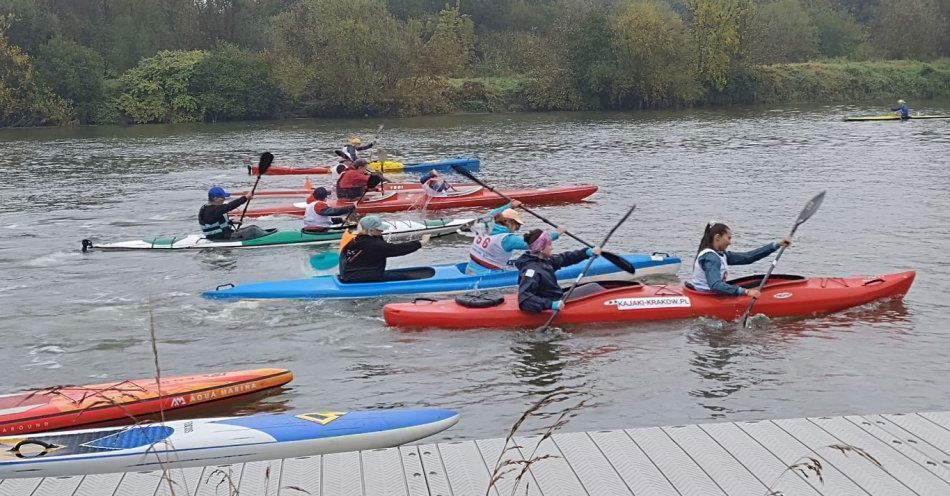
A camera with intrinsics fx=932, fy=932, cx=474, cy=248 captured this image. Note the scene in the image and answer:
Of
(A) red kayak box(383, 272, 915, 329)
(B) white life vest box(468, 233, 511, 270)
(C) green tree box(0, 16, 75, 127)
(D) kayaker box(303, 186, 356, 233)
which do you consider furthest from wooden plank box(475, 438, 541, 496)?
(C) green tree box(0, 16, 75, 127)

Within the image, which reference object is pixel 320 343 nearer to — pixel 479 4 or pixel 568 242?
pixel 568 242

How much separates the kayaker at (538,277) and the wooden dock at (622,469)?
394 cm

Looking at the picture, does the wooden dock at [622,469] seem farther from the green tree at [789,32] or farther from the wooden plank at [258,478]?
the green tree at [789,32]

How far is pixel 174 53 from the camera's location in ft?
164

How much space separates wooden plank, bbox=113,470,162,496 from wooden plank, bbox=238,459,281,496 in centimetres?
45

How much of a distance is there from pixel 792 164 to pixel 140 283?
662 inches

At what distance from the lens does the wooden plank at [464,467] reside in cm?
505

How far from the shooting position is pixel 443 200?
17.8m

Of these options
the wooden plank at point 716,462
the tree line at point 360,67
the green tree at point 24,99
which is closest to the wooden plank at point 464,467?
the wooden plank at point 716,462

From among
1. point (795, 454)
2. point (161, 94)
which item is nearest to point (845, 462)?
point (795, 454)

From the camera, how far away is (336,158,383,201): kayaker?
17.1m

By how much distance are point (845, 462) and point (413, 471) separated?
242 centimetres

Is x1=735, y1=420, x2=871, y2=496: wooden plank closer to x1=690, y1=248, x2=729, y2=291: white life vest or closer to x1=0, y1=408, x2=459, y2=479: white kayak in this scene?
x1=0, y1=408, x2=459, y2=479: white kayak

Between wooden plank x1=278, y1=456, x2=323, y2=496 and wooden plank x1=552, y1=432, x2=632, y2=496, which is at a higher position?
wooden plank x1=278, y1=456, x2=323, y2=496
